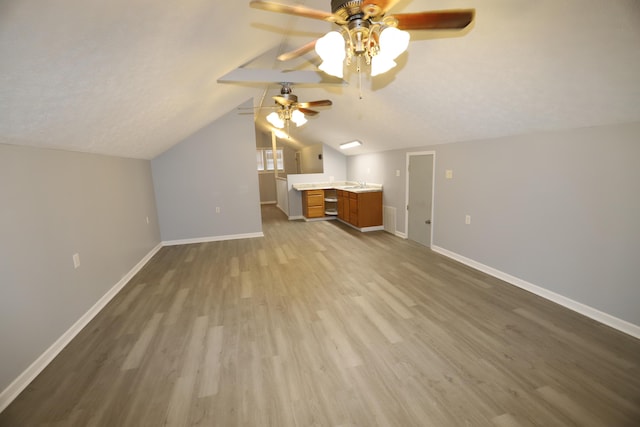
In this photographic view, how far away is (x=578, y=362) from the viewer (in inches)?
78.7

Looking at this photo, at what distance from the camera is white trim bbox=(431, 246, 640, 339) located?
2.32m

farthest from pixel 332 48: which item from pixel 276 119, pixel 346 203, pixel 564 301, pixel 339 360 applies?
pixel 346 203

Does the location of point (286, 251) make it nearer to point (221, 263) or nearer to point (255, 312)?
point (221, 263)

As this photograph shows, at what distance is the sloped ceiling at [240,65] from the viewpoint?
144 cm

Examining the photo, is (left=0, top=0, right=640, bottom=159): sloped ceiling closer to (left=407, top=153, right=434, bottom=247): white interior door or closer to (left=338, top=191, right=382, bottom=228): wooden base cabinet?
(left=407, top=153, right=434, bottom=247): white interior door

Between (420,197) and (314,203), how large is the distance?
3.11 meters

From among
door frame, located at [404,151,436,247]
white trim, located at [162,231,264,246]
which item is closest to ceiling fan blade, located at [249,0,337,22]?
door frame, located at [404,151,436,247]

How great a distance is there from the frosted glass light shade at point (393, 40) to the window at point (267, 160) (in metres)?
9.85

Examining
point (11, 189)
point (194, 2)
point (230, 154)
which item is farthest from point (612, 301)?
point (230, 154)

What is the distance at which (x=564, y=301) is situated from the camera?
9.11 ft

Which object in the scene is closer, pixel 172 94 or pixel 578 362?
pixel 578 362

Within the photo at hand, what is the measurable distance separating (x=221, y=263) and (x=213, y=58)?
2925 millimetres

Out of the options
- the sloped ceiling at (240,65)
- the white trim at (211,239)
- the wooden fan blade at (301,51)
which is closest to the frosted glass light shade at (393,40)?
the wooden fan blade at (301,51)

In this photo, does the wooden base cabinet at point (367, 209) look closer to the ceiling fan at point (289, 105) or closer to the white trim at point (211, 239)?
the white trim at point (211, 239)
